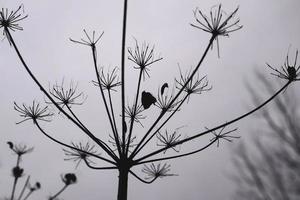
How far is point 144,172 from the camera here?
214 inches

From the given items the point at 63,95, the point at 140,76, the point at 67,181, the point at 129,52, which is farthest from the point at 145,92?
the point at 67,181

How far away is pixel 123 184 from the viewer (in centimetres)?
405

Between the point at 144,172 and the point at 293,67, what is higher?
the point at 293,67

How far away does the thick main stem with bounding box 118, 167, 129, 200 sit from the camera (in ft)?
13.1

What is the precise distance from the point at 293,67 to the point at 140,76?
6.69ft

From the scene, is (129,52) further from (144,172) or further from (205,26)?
(144,172)

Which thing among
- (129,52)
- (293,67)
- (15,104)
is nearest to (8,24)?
(15,104)

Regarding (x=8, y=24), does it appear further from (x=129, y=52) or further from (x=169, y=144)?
(x=169, y=144)

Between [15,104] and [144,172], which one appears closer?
[15,104]

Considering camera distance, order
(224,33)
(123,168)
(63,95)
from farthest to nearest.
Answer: (63,95) < (123,168) < (224,33)

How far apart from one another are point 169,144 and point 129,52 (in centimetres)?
146

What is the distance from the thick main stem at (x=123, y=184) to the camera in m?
3.98

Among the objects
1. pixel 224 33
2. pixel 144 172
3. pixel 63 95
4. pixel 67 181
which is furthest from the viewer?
pixel 144 172

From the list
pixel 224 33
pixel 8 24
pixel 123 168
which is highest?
pixel 8 24
